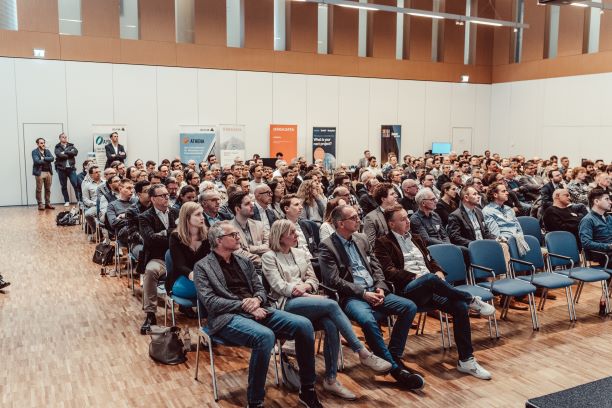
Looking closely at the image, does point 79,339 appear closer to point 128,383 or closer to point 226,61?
point 128,383

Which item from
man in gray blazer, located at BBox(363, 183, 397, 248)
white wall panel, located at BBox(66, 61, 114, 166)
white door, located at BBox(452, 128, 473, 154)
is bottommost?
man in gray blazer, located at BBox(363, 183, 397, 248)

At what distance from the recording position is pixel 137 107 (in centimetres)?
1499

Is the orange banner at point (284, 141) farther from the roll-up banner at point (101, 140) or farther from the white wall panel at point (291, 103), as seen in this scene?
the roll-up banner at point (101, 140)

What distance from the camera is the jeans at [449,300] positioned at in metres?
4.40

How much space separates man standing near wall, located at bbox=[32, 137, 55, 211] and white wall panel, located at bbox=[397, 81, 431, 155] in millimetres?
11183

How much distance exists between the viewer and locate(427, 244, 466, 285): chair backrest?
5.21 metres

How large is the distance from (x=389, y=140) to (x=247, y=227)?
13585mm

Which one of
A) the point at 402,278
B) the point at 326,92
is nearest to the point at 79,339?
the point at 402,278

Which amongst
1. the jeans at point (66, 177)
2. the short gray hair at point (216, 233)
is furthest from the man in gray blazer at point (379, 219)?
the jeans at point (66, 177)

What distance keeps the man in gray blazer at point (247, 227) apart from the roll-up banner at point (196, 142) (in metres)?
10.3

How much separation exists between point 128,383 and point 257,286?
4.05 feet

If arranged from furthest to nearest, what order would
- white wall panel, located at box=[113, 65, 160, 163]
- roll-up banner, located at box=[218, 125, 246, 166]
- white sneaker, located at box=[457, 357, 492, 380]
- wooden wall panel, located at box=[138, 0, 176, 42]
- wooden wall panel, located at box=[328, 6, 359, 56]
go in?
wooden wall panel, located at box=[328, 6, 359, 56]
roll-up banner, located at box=[218, 125, 246, 166]
wooden wall panel, located at box=[138, 0, 176, 42]
white wall panel, located at box=[113, 65, 160, 163]
white sneaker, located at box=[457, 357, 492, 380]

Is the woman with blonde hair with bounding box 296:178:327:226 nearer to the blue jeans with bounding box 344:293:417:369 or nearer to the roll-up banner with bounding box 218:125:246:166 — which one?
the blue jeans with bounding box 344:293:417:369

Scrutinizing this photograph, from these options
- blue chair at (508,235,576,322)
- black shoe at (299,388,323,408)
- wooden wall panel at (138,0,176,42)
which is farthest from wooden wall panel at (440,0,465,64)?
black shoe at (299,388,323,408)
